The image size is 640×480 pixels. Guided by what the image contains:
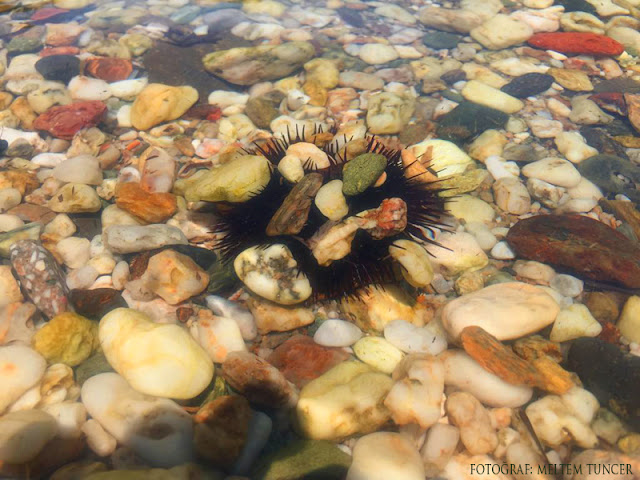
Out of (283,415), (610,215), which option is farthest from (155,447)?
(610,215)

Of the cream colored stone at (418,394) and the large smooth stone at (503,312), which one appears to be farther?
the large smooth stone at (503,312)

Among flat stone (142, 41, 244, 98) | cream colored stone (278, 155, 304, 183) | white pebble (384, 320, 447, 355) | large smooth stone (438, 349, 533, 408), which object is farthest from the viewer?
flat stone (142, 41, 244, 98)

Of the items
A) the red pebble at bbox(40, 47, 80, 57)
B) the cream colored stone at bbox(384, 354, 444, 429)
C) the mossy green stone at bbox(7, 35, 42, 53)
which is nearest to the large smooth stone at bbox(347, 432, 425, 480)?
the cream colored stone at bbox(384, 354, 444, 429)

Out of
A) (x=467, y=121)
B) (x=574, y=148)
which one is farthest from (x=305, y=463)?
(x=574, y=148)

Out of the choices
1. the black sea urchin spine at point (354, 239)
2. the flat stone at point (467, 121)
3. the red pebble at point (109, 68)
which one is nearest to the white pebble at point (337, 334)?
the black sea urchin spine at point (354, 239)

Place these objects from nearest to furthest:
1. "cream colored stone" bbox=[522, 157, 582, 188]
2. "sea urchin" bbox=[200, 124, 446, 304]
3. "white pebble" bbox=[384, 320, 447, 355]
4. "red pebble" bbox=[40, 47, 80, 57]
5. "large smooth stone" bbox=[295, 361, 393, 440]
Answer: "large smooth stone" bbox=[295, 361, 393, 440], "sea urchin" bbox=[200, 124, 446, 304], "white pebble" bbox=[384, 320, 447, 355], "cream colored stone" bbox=[522, 157, 582, 188], "red pebble" bbox=[40, 47, 80, 57]

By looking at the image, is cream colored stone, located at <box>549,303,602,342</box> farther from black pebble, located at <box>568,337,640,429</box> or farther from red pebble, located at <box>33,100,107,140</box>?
red pebble, located at <box>33,100,107,140</box>

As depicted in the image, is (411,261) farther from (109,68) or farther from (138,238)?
(109,68)

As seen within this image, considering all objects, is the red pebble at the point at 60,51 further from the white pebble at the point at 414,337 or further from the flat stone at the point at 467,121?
the white pebble at the point at 414,337

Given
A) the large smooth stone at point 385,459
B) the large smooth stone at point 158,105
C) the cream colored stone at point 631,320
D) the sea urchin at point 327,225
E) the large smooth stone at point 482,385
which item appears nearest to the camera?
the large smooth stone at point 385,459
